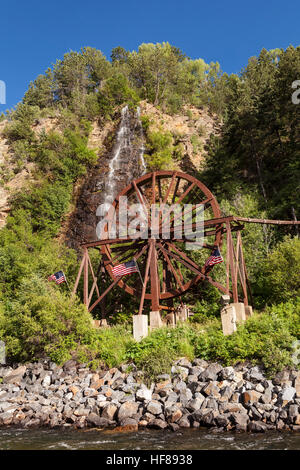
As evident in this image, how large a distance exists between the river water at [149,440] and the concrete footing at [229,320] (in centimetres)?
400

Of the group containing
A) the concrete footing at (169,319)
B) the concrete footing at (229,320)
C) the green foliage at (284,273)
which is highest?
the green foliage at (284,273)

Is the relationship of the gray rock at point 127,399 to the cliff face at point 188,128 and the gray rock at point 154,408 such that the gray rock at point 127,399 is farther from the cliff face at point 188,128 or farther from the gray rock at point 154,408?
the cliff face at point 188,128

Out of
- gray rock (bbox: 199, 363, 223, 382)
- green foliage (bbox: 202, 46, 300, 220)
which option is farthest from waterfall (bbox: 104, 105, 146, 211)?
gray rock (bbox: 199, 363, 223, 382)

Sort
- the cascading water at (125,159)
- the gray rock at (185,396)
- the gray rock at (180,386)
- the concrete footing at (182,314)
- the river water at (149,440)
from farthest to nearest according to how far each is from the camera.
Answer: the cascading water at (125,159) → the concrete footing at (182,314) → the gray rock at (180,386) → the gray rock at (185,396) → the river water at (149,440)

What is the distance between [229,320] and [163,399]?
352cm

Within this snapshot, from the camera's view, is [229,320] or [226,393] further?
[229,320]

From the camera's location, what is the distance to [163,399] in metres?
9.44

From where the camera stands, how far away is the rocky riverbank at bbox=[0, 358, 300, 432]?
8.26 m

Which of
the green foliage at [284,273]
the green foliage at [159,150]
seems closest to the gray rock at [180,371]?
the green foliage at [284,273]

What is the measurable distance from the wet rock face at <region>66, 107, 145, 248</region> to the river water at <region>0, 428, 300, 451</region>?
68.8ft

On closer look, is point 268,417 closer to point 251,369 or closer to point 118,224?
point 251,369

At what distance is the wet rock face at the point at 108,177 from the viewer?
30.5 metres

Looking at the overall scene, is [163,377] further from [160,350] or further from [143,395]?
[160,350]

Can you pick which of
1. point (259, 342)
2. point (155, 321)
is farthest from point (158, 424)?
point (155, 321)
